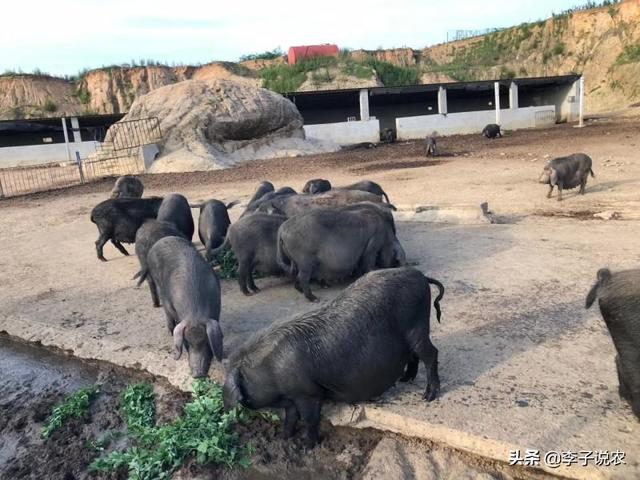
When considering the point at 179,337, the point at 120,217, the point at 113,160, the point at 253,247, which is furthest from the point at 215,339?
the point at 113,160

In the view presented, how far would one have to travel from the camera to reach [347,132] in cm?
3019

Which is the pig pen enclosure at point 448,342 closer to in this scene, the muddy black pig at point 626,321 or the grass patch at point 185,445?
the grass patch at point 185,445

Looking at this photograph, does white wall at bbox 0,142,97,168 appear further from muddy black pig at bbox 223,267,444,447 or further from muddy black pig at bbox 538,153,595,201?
muddy black pig at bbox 223,267,444,447

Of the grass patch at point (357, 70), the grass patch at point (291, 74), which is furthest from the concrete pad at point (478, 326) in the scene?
the grass patch at point (357, 70)

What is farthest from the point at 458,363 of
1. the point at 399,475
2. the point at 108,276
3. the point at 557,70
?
the point at 557,70

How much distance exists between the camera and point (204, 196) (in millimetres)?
14383

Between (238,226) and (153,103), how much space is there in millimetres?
18348

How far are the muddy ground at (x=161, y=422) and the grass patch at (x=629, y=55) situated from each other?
154ft

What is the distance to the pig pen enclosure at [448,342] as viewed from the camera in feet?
10.8

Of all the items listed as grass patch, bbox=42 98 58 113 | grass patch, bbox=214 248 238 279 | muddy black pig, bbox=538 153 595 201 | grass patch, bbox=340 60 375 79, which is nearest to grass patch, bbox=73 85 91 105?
grass patch, bbox=42 98 58 113

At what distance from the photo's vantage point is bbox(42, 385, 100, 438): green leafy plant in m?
4.06

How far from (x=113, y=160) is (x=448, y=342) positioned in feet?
64.6

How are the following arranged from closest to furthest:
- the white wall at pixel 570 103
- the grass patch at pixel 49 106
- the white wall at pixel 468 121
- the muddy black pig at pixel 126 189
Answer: the muddy black pig at pixel 126 189
the white wall at pixel 468 121
the white wall at pixel 570 103
the grass patch at pixel 49 106

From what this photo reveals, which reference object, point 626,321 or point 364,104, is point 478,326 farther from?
point 364,104
